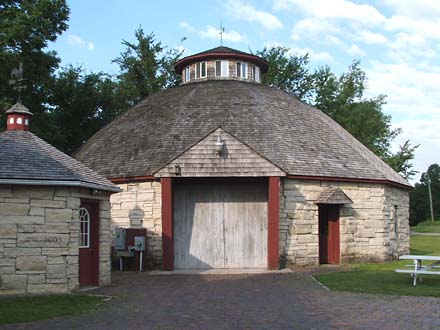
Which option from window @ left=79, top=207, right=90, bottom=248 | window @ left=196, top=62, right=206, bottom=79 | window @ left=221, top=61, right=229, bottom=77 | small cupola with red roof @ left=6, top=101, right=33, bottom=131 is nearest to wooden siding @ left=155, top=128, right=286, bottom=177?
window @ left=79, top=207, right=90, bottom=248

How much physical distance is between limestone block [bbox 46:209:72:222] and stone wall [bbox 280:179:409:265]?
768 centimetres

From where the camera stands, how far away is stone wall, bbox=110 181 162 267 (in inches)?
738

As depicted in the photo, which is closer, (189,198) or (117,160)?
(189,198)

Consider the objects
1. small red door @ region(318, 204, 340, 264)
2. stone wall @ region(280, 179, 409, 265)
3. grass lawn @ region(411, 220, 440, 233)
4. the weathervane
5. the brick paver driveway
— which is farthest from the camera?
grass lawn @ region(411, 220, 440, 233)

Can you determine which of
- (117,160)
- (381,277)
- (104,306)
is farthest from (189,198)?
(104,306)

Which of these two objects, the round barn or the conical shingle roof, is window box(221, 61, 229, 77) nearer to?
the conical shingle roof

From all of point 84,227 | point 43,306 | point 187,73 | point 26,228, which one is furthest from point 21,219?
point 187,73

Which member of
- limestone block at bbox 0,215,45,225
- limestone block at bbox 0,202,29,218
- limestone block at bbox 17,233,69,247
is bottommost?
limestone block at bbox 17,233,69,247

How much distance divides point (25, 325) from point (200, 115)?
13.6 meters

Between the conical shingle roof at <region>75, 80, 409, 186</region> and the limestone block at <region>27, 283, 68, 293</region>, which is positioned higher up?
the conical shingle roof at <region>75, 80, 409, 186</region>

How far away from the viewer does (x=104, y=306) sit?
10.8m

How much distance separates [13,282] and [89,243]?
237 centimetres

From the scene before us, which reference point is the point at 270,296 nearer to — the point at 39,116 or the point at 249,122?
the point at 249,122

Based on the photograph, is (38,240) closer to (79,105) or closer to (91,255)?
(91,255)
